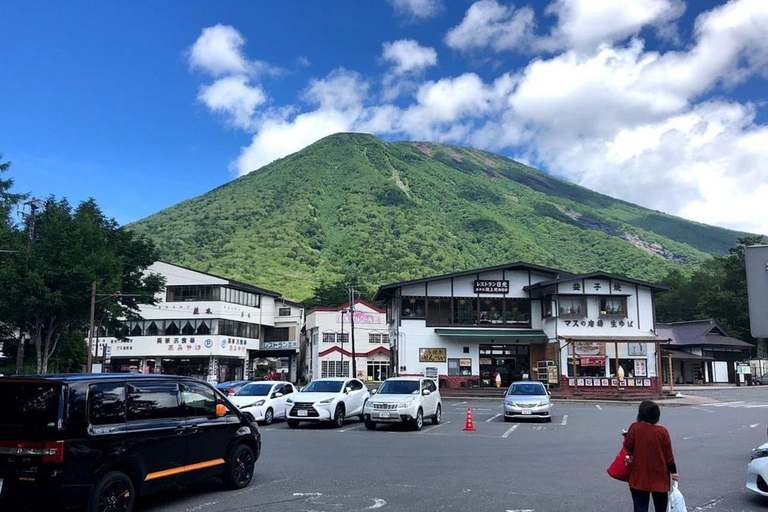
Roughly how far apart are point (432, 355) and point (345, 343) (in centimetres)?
2384

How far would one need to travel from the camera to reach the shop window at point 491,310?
149 ft

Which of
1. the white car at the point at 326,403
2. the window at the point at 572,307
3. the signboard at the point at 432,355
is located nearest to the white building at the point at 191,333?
the signboard at the point at 432,355

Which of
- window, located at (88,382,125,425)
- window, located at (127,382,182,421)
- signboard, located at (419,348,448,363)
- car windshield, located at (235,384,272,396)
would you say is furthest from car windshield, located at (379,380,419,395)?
signboard, located at (419,348,448,363)

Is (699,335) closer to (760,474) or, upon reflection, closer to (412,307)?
(412,307)

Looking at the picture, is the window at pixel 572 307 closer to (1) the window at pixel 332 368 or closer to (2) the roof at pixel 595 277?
(2) the roof at pixel 595 277

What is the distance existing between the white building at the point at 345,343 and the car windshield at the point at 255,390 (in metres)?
40.1

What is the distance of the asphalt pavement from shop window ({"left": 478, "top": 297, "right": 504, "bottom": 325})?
24.7 metres

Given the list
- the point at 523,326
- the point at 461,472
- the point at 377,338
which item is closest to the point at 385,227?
the point at 377,338

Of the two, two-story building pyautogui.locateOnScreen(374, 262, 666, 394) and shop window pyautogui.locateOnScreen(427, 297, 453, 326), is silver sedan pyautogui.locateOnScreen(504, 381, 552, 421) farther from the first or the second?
shop window pyautogui.locateOnScreen(427, 297, 453, 326)

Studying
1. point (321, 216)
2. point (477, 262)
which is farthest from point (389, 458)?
point (321, 216)

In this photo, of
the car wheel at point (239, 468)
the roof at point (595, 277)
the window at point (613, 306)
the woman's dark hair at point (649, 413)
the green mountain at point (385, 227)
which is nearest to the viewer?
the woman's dark hair at point (649, 413)

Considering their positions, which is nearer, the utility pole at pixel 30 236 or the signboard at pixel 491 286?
the utility pole at pixel 30 236

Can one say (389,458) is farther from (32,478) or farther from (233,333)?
(233,333)

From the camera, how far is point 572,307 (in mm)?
43188
